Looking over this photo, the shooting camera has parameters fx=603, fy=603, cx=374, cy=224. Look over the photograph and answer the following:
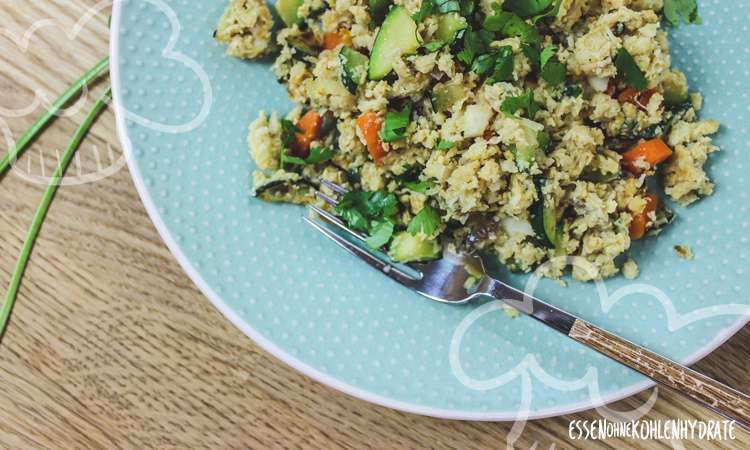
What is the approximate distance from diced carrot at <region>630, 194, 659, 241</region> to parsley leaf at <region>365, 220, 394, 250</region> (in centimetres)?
73

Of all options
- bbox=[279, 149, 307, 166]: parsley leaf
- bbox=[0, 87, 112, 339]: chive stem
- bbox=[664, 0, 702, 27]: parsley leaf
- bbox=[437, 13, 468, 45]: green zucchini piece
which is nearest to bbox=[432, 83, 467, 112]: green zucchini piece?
bbox=[437, 13, 468, 45]: green zucchini piece

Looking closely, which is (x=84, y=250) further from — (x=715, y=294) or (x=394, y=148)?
(x=715, y=294)

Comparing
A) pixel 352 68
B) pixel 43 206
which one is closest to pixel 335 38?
pixel 352 68

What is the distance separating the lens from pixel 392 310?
6.20 feet

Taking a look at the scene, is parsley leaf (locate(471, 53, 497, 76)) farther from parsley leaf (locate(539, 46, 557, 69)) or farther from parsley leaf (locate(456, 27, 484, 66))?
parsley leaf (locate(539, 46, 557, 69))

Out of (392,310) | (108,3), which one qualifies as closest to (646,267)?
(392,310)

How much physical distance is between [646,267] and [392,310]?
2.67ft

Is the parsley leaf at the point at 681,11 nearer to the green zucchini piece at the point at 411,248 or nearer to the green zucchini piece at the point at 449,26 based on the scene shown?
the green zucchini piece at the point at 449,26

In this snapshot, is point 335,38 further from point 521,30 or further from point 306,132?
point 521,30

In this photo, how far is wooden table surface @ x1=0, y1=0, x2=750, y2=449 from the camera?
205 cm

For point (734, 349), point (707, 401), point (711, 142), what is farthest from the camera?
point (734, 349)

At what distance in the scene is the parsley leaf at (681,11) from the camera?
1802 mm

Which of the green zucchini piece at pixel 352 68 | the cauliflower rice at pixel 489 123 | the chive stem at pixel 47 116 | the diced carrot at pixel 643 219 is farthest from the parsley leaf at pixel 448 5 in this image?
the chive stem at pixel 47 116

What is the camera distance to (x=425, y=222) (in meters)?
1.74
